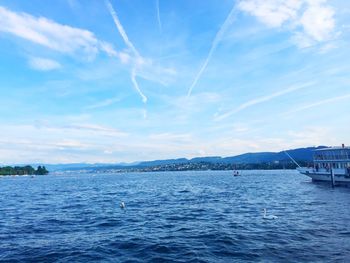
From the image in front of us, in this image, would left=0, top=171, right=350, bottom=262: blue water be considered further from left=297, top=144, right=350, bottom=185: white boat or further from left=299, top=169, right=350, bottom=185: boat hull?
left=297, top=144, right=350, bottom=185: white boat

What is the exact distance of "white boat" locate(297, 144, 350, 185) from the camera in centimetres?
10220

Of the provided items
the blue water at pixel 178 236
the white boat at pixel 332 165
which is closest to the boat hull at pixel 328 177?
the white boat at pixel 332 165

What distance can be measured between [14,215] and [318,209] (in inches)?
1941

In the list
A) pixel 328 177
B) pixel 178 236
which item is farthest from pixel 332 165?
pixel 178 236

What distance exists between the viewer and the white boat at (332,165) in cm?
10220

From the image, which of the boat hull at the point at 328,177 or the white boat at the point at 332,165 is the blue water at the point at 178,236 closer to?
the boat hull at the point at 328,177

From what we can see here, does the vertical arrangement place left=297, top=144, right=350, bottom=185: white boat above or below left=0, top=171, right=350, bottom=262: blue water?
above

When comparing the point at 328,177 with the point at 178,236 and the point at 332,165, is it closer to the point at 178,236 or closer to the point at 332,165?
Answer: the point at 332,165

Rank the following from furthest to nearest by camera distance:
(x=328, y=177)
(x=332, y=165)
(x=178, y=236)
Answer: (x=328, y=177)
(x=332, y=165)
(x=178, y=236)

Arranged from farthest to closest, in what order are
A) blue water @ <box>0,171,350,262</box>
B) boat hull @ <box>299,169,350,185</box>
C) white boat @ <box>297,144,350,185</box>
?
white boat @ <box>297,144,350,185</box> → boat hull @ <box>299,169,350,185</box> → blue water @ <box>0,171,350,262</box>

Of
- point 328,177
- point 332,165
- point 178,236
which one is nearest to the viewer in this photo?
point 178,236

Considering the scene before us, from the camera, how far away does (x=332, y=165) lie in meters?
110

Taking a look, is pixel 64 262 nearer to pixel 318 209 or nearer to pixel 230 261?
pixel 230 261

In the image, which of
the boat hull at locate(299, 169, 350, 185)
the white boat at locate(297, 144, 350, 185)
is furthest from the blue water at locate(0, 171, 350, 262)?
the white boat at locate(297, 144, 350, 185)
